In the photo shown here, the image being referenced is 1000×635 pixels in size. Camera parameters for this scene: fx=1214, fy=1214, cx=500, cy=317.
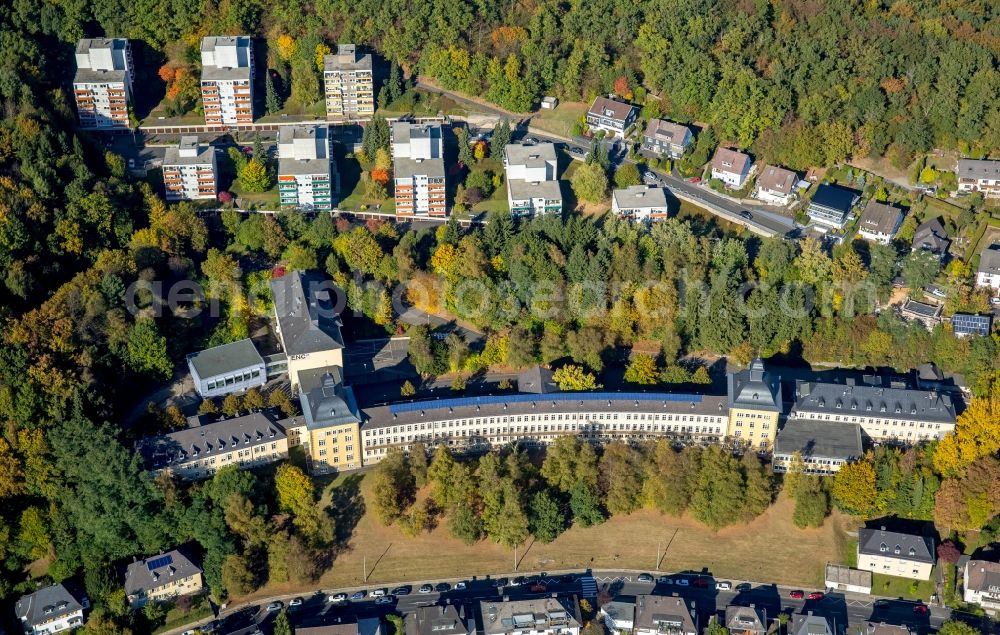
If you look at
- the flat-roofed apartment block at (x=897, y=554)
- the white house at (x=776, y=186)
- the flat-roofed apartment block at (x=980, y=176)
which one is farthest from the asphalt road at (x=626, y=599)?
the flat-roofed apartment block at (x=980, y=176)

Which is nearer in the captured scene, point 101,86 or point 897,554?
point 897,554

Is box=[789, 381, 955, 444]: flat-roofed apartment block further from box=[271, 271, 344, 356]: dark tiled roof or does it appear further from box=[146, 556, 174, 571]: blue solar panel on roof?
box=[146, 556, 174, 571]: blue solar panel on roof

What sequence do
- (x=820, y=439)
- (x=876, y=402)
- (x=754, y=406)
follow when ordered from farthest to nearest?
(x=876, y=402) < (x=820, y=439) < (x=754, y=406)

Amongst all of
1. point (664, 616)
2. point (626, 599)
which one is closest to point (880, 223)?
point (626, 599)

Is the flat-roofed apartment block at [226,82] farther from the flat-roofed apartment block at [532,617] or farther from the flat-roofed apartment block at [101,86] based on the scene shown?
the flat-roofed apartment block at [532,617]

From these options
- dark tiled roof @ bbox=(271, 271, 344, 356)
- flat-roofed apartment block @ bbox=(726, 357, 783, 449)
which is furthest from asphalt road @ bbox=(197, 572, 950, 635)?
dark tiled roof @ bbox=(271, 271, 344, 356)

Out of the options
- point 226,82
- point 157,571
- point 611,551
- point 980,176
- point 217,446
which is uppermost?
point 226,82

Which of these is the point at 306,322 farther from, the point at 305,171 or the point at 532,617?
the point at 532,617

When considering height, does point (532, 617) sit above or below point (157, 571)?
below
